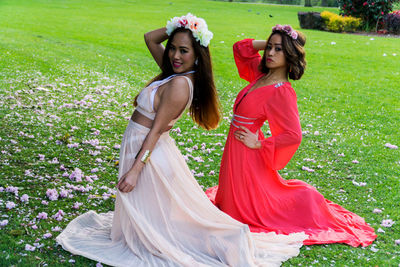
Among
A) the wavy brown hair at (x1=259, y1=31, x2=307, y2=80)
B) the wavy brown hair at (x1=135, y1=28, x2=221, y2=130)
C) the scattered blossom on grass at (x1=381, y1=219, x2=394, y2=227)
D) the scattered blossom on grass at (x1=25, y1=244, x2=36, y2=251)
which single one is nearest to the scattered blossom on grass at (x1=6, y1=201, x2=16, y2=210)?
the scattered blossom on grass at (x1=25, y1=244, x2=36, y2=251)

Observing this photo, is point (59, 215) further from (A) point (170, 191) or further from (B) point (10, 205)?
(A) point (170, 191)

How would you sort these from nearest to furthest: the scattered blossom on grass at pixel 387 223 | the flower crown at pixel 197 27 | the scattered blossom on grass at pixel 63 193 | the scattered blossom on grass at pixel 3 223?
the flower crown at pixel 197 27 → the scattered blossom on grass at pixel 3 223 → the scattered blossom on grass at pixel 387 223 → the scattered blossom on grass at pixel 63 193

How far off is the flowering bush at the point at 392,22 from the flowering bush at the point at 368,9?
483mm

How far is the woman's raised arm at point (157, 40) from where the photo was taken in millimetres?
4215

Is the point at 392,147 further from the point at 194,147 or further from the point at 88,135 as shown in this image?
the point at 88,135

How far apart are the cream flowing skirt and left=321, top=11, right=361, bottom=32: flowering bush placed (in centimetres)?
2179

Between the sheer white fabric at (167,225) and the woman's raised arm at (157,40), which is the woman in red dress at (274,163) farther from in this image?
the woman's raised arm at (157,40)

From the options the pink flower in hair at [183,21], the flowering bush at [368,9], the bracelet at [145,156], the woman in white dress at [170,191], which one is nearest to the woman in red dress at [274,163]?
the woman in white dress at [170,191]

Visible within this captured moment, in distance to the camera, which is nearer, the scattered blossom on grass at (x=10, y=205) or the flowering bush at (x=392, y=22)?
the scattered blossom on grass at (x=10, y=205)

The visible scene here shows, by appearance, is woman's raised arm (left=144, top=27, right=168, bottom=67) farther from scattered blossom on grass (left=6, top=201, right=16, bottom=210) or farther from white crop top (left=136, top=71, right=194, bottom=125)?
scattered blossom on grass (left=6, top=201, right=16, bottom=210)

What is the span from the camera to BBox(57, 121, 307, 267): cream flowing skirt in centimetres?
401

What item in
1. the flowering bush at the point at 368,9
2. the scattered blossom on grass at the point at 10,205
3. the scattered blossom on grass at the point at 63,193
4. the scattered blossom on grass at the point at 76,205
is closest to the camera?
the scattered blossom on grass at the point at 10,205

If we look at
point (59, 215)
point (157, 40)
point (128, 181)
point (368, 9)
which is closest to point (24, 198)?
point (59, 215)

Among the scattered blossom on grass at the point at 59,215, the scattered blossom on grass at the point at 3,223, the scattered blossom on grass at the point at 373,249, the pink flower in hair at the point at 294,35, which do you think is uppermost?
the pink flower in hair at the point at 294,35
